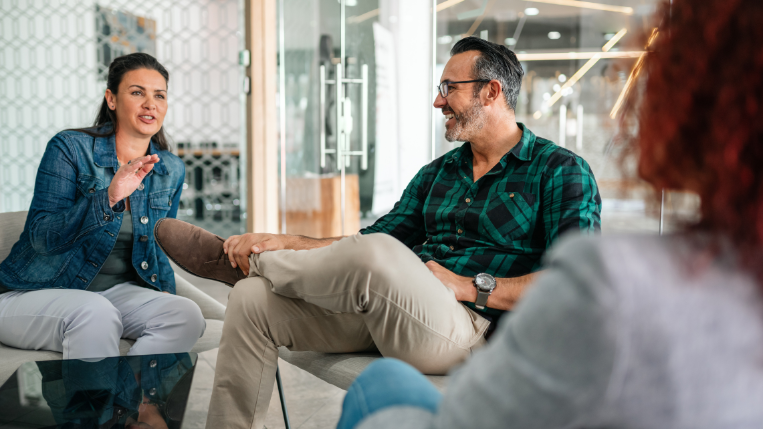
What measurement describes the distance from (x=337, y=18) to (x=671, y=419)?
342cm

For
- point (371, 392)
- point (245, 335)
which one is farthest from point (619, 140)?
point (245, 335)

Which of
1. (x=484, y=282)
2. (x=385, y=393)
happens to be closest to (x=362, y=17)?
(x=484, y=282)

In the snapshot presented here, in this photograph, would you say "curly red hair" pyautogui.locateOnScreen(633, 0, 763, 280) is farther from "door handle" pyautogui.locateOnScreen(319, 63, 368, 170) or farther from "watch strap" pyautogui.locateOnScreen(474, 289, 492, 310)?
"door handle" pyautogui.locateOnScreen(319, 63, 368, 170)

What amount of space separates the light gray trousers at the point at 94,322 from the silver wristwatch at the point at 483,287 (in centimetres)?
83

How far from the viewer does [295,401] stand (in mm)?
2014

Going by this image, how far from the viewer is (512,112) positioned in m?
1.71

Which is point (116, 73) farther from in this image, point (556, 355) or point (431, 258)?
point (556, 355)

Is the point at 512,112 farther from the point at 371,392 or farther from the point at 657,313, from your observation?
the point at 657,313

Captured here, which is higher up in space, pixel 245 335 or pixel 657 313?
pixel 657 313

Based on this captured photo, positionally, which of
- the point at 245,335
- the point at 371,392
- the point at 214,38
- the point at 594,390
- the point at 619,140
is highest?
the point at 214,38

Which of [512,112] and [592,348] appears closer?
[592,348]

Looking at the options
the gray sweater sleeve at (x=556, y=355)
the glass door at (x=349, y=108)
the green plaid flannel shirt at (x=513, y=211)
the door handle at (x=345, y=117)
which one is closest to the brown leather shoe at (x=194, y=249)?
the green plaid flannel shirt at (x=513, y=211)

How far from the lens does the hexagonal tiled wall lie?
389 centimetres

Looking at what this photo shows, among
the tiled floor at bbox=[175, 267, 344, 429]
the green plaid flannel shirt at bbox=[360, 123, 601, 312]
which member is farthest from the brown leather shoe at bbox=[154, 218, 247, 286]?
the green plaid flannel shirt at bbox=[360, 123, 601, 312]
